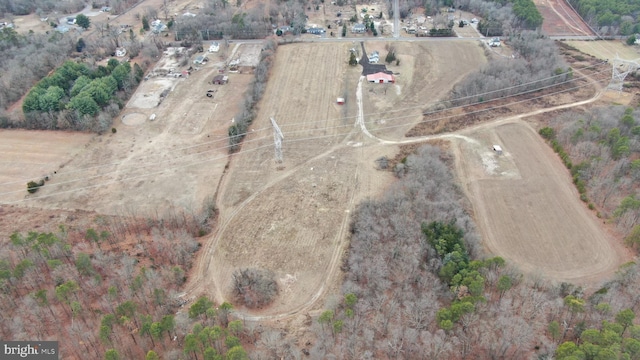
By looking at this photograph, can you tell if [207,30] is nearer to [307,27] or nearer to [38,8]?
[307,27]

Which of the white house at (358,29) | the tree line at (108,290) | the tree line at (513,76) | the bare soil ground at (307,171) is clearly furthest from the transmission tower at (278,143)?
the white house at (358,29)

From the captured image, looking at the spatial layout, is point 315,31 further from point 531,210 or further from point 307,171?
point 531,210

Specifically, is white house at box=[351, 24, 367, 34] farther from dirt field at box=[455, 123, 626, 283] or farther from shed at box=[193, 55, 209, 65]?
dirt field at box=[455, 123, 626, 283]

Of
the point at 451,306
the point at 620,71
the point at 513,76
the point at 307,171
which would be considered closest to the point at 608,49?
the point at 620,71

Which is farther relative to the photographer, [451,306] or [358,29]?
[358,29]

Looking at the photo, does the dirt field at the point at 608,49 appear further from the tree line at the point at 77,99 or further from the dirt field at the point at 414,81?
the tree line at the point at 77,99

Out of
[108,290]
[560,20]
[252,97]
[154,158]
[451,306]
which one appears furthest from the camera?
[560,20]

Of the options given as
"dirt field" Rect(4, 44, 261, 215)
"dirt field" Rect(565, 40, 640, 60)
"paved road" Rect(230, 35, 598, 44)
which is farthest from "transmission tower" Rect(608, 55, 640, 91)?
"dirt field" Rect(4, 44, 261, 215)
